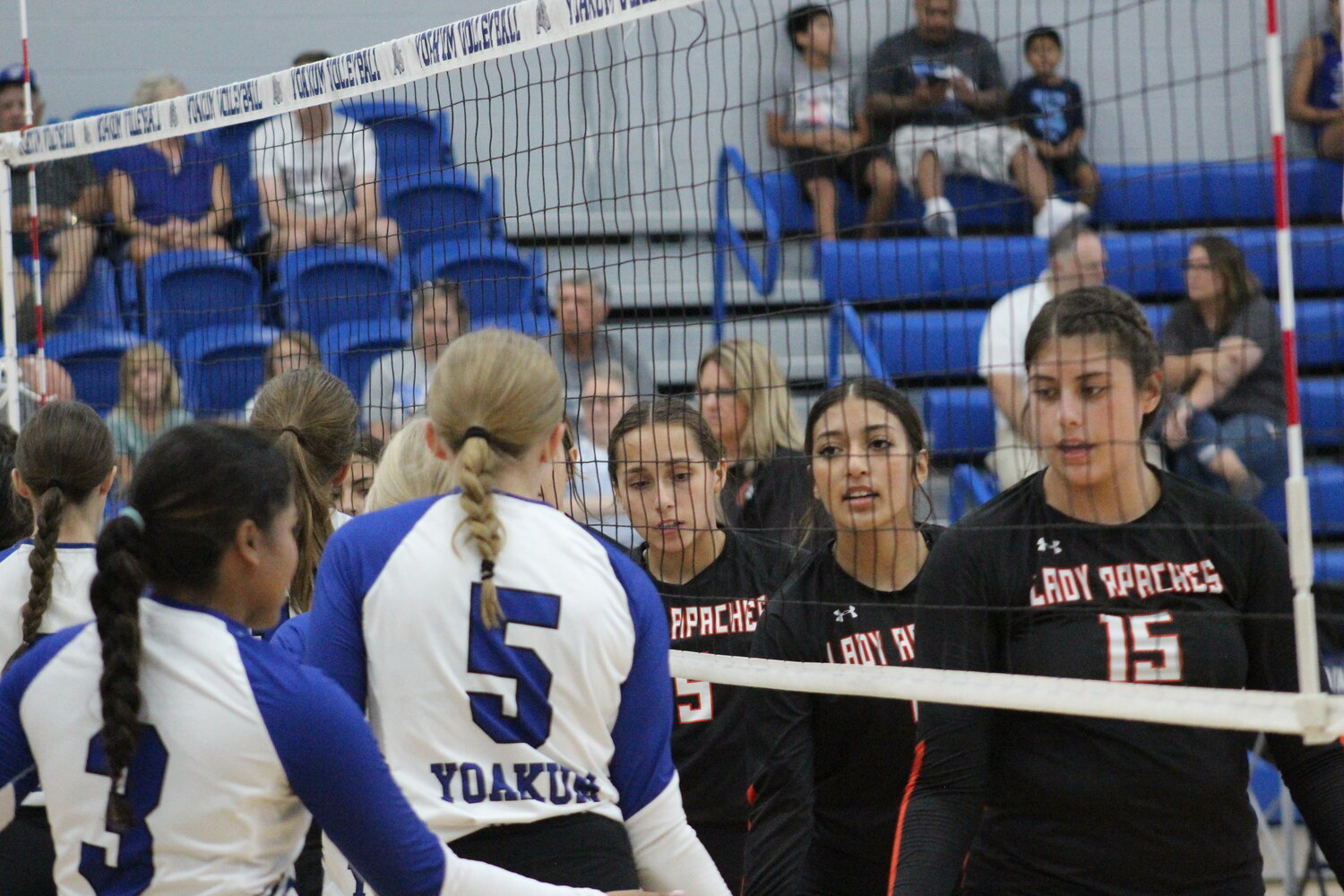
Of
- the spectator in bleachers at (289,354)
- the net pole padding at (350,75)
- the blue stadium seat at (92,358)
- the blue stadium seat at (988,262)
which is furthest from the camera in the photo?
the blue stadium seat at (92,358)

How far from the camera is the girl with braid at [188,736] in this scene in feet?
6.10

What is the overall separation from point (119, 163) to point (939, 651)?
6.08m

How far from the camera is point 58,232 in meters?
6.63

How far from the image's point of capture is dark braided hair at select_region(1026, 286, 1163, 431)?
272 cm

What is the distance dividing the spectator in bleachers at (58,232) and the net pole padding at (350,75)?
0.95 meters

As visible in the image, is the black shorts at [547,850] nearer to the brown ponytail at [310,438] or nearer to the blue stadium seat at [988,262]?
the brown ponytail at [310,438]

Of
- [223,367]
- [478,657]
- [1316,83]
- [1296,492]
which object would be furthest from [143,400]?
[1316,83]

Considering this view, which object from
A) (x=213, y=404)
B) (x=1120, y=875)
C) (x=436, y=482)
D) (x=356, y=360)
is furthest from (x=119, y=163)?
(x=1120, y=875)

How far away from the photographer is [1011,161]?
18.8 feet

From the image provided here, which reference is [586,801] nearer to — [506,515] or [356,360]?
[506,515]

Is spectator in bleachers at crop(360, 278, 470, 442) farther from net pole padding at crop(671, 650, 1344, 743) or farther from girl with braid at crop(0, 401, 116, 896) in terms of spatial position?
net pole padding at crop(671, 650, 1344, 743)

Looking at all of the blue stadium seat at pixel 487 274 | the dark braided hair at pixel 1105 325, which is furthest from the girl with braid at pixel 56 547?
the blue stadium seat at pixel 487 274

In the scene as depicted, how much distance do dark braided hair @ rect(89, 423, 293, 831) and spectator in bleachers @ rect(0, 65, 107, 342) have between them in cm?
460

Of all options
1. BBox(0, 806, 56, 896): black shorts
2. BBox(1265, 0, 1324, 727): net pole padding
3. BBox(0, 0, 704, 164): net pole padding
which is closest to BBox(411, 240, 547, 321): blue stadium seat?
BBox(0, 0, 704, 164): net pole padding
